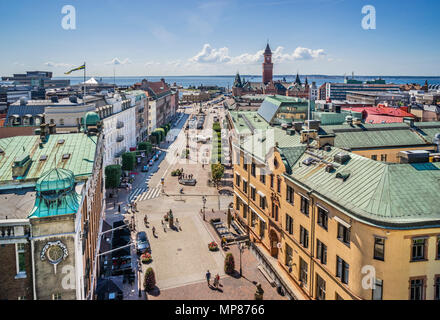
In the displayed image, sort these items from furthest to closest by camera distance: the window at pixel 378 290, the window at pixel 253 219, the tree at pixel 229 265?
the window at pixel 253 219 → the tree at pixel 229 265 → the window at pixel 378 290

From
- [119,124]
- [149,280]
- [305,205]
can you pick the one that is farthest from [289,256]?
[119,124]

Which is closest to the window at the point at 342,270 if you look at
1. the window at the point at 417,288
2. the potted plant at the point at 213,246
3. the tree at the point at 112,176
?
the window at the point at 417,288

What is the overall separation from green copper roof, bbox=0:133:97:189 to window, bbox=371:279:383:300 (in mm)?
23903

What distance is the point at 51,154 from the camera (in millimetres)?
33281

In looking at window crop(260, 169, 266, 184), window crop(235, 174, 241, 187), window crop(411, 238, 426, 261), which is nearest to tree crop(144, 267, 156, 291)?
window crop(260, 169, 266, 184)

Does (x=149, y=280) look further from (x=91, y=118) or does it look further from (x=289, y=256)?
(x=91, y=118)

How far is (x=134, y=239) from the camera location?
168 feet

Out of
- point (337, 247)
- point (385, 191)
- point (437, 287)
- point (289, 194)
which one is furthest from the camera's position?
point (289, 194)

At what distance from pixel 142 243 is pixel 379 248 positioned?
32.2 metres

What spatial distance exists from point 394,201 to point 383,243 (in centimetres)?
323

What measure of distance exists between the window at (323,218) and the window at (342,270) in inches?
116

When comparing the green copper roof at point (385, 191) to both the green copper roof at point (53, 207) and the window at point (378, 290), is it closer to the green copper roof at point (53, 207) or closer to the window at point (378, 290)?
the window at point (378, 290)

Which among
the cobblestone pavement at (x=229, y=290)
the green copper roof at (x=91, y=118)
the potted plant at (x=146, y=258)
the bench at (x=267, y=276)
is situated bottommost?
the cobblestone pavement at (x=229, y=290)

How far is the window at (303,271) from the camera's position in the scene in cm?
3453
